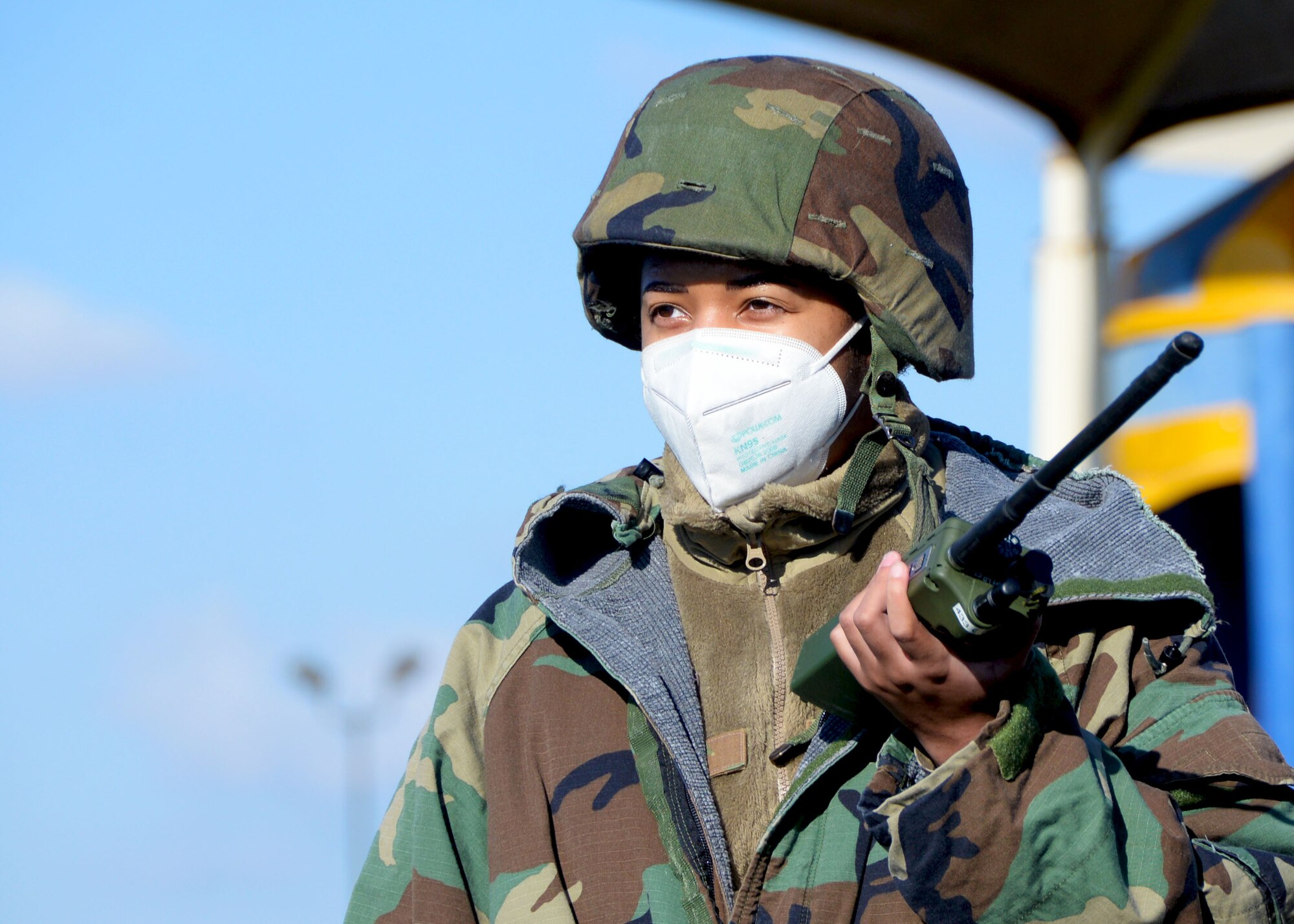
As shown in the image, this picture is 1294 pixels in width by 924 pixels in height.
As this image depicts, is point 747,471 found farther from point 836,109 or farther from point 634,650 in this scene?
point 836,109

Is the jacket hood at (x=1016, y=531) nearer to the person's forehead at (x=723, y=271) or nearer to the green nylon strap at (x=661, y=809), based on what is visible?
the green nylon strap at (x=661, y=809)

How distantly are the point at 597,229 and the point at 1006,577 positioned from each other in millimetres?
1263

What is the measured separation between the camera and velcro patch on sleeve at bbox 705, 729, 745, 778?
2896 mm

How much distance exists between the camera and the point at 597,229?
3.26m

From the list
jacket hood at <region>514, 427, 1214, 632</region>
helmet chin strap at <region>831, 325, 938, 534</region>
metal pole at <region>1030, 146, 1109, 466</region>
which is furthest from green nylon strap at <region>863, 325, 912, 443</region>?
metal pole at <region>1030, 146, 1109, 466</region>

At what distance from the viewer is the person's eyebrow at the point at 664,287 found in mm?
3145

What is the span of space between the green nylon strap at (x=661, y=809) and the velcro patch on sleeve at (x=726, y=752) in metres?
0.09

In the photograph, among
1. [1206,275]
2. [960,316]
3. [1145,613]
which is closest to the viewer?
[1145,613]

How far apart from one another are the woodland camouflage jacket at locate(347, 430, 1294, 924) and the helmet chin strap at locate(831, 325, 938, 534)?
70mm

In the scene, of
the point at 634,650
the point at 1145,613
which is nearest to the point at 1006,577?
the point at 1145,613

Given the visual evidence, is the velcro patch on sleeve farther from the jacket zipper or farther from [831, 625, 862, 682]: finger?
[831, 625, 862, 682]: finger

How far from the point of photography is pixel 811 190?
3.15 m

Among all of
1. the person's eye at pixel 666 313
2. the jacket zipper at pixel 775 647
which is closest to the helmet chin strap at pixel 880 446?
the jacket zipper at pixel 775 647

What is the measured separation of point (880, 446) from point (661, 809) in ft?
2.43
